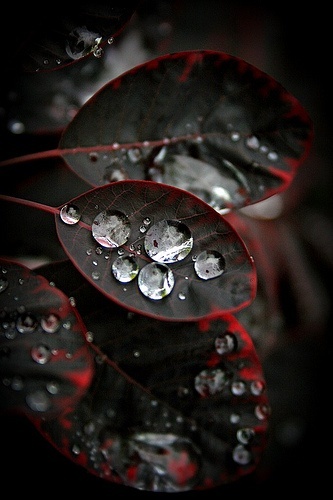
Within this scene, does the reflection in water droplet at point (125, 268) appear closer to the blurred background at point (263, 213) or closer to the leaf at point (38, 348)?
the leaf at point (38, 348)

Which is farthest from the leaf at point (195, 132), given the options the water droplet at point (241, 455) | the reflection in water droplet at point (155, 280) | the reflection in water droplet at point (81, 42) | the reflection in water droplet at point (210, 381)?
the water droplet at point (241, 455)

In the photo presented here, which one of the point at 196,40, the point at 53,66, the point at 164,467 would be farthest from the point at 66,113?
the point at 196,40

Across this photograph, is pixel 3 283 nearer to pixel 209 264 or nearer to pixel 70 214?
pixel 70 214

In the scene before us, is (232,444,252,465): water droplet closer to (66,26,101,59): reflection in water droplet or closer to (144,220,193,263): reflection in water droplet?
(144,220,193,263): reflection in water droplet

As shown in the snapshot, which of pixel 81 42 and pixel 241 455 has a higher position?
pixel 81 42

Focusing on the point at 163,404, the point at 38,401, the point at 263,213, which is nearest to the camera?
the point at 38,401

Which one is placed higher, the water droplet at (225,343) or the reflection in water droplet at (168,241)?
the reflection in water droplet at (168,241)

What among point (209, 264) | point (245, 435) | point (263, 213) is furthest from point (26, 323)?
point (263, 213)
